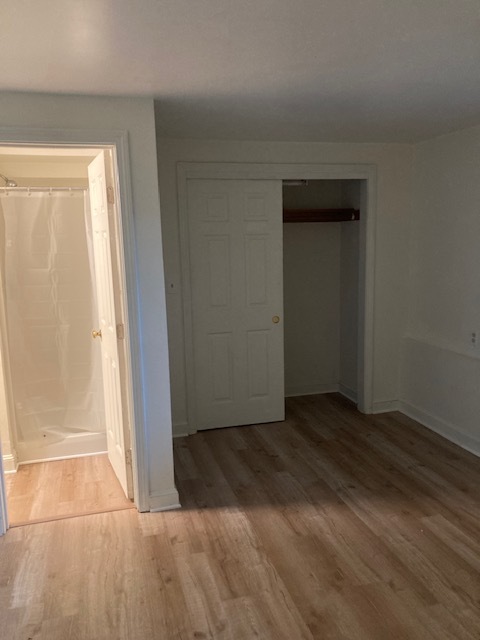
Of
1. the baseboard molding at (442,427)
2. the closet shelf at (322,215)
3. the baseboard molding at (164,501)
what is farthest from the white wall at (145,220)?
the baseboard molding at (442,427)

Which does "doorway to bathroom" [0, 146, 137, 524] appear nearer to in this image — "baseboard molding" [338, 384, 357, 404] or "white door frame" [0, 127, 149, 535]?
"white door frame" [0, 127, 149, 535]

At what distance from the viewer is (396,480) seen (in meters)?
3.33

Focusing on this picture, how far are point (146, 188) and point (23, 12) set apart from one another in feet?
3.86

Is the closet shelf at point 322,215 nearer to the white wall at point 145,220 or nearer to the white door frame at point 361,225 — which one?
the white door frame at point 361,225

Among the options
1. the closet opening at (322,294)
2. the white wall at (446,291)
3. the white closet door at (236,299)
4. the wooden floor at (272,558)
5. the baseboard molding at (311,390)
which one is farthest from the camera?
the baseboard molding at (311,390)

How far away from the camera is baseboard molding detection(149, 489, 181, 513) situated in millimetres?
3002

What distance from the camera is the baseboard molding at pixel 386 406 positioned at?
15.0 ft

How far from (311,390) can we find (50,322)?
8.58 ft

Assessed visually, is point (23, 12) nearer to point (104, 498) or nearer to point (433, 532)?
point (104, 498)

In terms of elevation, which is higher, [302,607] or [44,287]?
[44,287]

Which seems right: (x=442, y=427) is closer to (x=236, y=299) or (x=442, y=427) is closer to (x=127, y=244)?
(x=236, y=299)

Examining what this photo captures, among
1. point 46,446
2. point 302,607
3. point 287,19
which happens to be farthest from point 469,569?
point 46,446

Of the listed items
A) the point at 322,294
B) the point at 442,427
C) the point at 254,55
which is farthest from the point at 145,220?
the point at 442,427

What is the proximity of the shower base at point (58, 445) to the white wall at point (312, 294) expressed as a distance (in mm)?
1961
